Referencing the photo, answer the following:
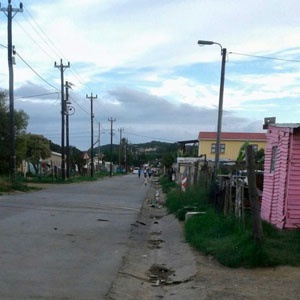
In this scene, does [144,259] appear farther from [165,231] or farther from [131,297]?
[165,231]

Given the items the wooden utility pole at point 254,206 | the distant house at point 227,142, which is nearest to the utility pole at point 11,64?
the wooden utility pole at point 254,206

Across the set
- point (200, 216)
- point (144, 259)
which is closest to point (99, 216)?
A: point (200, 216)

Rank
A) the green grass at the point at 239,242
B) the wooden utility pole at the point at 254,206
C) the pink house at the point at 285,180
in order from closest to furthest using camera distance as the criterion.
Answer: the green grass at the point at 239,242 → the wooden utility pole at the point at 254,206 → the pink house at the point at 285,180

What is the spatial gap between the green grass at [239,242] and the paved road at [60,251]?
1.78 metres

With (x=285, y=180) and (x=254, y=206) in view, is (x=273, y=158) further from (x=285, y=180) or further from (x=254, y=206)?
(x=254, y=206)

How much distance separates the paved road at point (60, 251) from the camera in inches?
301

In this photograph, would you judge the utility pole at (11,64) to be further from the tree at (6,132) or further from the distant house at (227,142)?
the distant house at (227,142)

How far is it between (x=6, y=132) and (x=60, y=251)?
34.7m

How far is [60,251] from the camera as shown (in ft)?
35.4

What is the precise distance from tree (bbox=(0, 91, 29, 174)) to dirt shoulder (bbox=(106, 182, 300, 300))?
3361 centimetres

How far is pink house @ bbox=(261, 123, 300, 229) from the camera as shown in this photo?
12641 millimetres

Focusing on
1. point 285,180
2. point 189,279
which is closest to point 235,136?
point 285,180

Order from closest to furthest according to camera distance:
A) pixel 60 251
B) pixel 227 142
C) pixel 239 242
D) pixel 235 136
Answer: pixel 239 242
pixel 60 251
pixel 227 142
pixel 235 136

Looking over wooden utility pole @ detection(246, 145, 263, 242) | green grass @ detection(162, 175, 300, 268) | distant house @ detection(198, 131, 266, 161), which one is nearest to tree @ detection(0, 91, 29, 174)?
distant house @ detection(198, 131, 266, 161)
